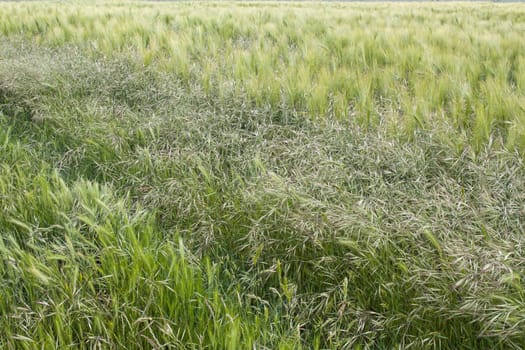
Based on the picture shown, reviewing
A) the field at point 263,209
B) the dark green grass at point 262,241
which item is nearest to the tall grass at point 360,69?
the field at point 263,209

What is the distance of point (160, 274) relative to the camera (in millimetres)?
1284

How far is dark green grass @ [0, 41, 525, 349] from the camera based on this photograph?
1137 millimetres

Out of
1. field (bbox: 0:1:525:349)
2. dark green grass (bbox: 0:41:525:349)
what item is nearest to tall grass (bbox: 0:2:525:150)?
field (bbox: 0:1:525:349)

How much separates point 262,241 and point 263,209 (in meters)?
0.11

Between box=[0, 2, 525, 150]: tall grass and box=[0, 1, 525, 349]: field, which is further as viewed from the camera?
box=[0, 2, 525, 150]: tall grass

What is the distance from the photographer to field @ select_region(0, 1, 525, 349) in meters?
1.16

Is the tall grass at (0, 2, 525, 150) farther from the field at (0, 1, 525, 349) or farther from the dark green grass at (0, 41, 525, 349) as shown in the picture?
the dark green grass at (0, 41, 525, 349)

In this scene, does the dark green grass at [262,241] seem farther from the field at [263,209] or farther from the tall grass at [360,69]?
the tall grass at [360,69]

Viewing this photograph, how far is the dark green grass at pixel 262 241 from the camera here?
1.14m

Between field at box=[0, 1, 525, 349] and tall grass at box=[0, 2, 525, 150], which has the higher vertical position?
tall grass at box=[0, 2, 525, 150]

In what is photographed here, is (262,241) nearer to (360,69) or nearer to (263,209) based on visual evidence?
(263,209)

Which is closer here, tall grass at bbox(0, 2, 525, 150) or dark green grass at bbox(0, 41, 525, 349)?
dark green grass at bbox(0, 41, 525, 349)

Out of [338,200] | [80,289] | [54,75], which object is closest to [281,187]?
[338,200]

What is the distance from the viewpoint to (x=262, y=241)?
1510mm
